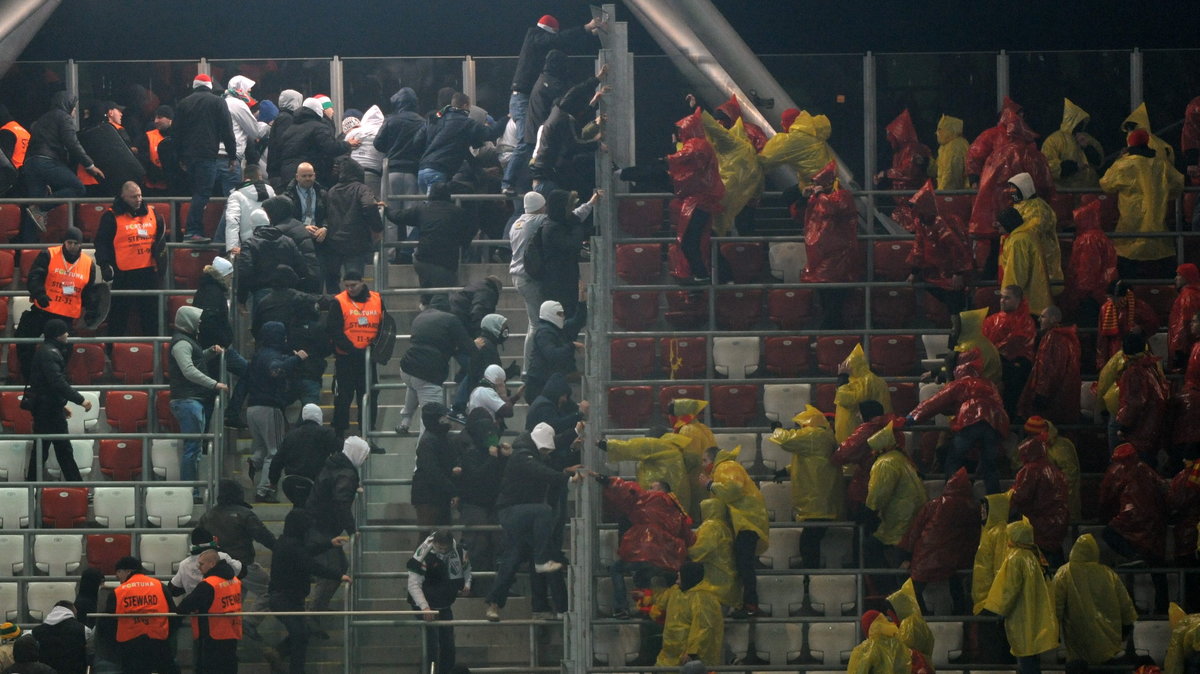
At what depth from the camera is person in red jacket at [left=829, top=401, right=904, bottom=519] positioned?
1717cm

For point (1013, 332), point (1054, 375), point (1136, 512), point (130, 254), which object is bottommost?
point (1136, 512)

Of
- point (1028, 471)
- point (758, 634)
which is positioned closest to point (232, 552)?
point (758, 634)

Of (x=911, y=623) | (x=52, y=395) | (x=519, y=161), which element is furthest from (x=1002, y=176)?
(x=52, y=395)

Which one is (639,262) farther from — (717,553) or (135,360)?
(135,360)

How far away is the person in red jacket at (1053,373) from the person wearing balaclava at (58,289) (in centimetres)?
800

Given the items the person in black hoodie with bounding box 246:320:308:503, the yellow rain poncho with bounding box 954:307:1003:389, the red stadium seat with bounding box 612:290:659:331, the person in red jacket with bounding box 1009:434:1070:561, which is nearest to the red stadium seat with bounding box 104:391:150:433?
the person in black hoodie with bounding box 246:320:308:503

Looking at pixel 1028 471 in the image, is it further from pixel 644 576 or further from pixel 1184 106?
pixel 1184 106

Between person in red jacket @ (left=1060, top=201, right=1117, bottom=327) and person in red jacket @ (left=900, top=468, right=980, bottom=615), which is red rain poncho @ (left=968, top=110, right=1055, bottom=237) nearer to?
person in red jacket @ (left=1060, top=201, right=1117, bottom=327)

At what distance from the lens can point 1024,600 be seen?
1622cm

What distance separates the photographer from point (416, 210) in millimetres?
19125

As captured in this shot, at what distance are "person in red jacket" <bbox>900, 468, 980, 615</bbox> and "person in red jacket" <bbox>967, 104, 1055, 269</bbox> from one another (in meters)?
2.96

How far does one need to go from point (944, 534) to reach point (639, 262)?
3.98 metres

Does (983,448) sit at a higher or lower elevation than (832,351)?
lower

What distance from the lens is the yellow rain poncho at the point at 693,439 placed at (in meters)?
17.2
